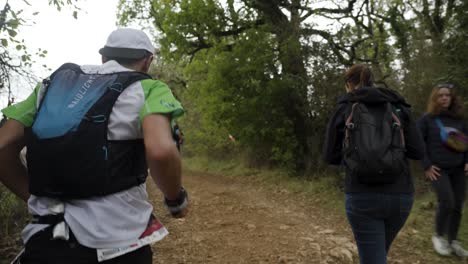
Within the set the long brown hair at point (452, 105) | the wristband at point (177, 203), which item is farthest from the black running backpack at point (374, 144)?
the long brown hair at point (452, 105)

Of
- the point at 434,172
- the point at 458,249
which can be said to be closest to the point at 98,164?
the point at 434,172

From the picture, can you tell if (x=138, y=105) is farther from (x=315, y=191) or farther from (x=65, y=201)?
(x=315, y=191)

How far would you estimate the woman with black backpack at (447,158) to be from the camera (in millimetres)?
4559

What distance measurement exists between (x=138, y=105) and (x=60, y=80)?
0.42 meters

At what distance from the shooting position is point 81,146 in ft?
5.28

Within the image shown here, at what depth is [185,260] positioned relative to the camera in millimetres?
4914

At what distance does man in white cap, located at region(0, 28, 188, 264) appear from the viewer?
162 centimetres

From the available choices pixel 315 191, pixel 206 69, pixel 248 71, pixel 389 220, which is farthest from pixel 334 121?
pixel 206 69

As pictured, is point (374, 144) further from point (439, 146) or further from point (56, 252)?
point (439, 146)

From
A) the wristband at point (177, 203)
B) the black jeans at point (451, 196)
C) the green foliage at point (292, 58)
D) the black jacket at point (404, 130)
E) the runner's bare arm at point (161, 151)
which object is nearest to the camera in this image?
the runner's bare arm at point (161, 151)

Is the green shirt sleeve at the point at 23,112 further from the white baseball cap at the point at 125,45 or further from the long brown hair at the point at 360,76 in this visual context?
the long brown hair at the point at 360,76

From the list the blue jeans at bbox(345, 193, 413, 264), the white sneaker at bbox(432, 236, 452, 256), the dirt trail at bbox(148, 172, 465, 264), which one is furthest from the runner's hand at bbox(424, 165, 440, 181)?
the blue jeans at bbox(345, 193, 413, 264)

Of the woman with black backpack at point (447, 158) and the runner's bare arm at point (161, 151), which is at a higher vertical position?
the runner's bare arm at point (161, 151)

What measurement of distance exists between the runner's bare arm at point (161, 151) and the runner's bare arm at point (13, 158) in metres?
0.70
